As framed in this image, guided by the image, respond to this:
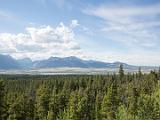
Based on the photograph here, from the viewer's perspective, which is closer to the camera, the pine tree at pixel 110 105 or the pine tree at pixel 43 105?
the pine tree at pixel 110 105

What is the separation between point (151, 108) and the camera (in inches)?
3029

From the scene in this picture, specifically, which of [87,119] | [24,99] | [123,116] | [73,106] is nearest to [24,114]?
[24,99]

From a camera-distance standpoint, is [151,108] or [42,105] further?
[42,105]

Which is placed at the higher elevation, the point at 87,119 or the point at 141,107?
the point at 141,107

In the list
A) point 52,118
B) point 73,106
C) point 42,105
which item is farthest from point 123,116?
point 42,105

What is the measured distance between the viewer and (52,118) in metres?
90.9

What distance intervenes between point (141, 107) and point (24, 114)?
105 feet

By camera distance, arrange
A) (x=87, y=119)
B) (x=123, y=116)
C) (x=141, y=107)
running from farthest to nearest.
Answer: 1. (x=87, y=119)
2. (x=141, y=107)
3. (x=123, y=116)

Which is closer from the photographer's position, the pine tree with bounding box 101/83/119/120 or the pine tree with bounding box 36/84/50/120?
the pine tree with bounding box 101/83/119/120

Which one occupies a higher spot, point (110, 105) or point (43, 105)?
point (110, 105)

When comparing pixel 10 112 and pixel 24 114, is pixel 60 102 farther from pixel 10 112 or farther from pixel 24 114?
pixel 10 112

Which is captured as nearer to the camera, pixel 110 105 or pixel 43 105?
pixel 110 105

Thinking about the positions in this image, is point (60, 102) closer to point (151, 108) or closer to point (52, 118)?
point (52, 118)

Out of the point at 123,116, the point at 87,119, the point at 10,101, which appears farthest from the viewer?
the point at 87,119
